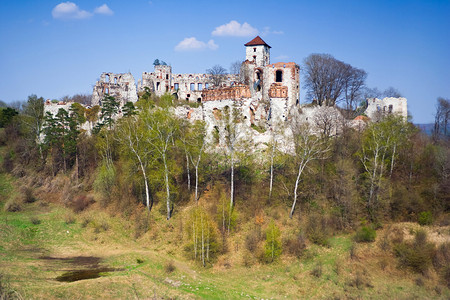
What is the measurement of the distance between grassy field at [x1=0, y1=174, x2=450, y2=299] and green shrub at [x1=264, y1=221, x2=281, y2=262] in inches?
23.2

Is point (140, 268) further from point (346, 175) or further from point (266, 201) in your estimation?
point (346, 175)

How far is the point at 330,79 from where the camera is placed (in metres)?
51.1

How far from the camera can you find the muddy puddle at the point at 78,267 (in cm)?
2592

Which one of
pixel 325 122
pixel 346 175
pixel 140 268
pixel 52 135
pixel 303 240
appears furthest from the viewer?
pixel 52 135

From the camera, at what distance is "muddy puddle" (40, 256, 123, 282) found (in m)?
25.9

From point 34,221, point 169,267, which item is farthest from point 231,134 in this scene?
point 34,221

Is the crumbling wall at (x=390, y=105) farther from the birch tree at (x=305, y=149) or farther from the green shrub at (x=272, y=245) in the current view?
the green shrub at (x=272, y=245)

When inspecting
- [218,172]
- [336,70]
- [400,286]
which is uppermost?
[336,70]

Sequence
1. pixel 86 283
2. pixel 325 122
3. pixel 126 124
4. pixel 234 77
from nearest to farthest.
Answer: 1. pixel 86 283
2. pixel 126 124
3. pixel 325 122
4. pixel 234 77

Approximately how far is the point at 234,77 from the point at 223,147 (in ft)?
68.9

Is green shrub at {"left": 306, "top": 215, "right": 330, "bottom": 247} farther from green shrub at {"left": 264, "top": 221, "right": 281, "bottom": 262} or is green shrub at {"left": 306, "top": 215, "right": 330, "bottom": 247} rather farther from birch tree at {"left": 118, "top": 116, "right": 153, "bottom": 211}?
birch tree at {"left": 118, "top": 116, "right": 153, "bottom": 211}

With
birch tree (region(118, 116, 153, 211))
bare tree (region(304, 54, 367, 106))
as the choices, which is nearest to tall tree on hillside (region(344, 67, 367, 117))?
bare tree (region(304, 54, 367, 106))

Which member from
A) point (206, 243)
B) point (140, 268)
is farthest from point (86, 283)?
point (206, 243)

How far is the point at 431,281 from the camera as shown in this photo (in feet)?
80.9
